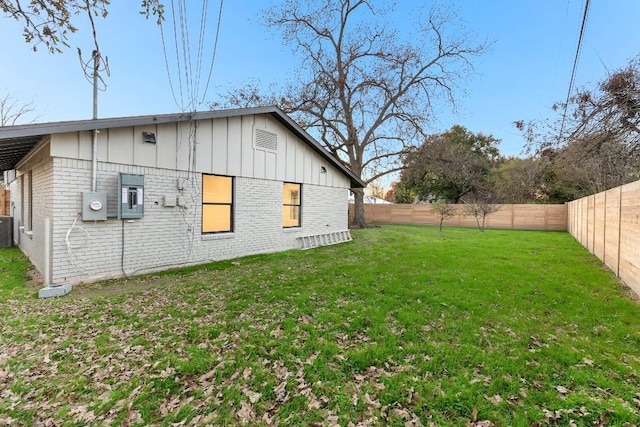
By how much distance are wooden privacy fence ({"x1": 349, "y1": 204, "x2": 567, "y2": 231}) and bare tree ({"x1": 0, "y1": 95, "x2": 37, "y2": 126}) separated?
25005mm

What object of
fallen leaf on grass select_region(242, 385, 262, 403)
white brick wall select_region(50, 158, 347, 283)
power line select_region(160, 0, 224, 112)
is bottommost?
fallen leaf on grass select_region(242, 385, 262, 403)

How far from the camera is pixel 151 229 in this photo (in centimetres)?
704

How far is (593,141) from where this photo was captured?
6.48 meters

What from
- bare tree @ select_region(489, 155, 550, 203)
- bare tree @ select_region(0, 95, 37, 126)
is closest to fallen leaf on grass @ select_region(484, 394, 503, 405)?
bare tree @ select_region(489, 155, 550, 203)

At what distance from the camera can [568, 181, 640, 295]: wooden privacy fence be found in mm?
5352

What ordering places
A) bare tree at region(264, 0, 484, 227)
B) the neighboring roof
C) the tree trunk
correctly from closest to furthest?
1. the neighboring roof
2. bare tree at region(264, 0, 484, 227)
3. the tree trunk

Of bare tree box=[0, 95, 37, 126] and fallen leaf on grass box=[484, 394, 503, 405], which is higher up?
bare tree box=[0, 95, 37, 126]

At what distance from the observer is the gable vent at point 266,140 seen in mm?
9269

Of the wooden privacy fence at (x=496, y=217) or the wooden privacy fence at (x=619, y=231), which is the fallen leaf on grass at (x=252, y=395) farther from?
the wooden privacy fence at (x=496, y=217)

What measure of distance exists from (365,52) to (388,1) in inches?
112

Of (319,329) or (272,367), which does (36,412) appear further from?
(319,329)

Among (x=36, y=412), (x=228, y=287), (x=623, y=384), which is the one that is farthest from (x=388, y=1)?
(x=36, y=412)

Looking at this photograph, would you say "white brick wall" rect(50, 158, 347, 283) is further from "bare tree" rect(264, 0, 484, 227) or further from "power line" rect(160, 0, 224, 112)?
"bare tree" rect(264, 0, 484, 227)

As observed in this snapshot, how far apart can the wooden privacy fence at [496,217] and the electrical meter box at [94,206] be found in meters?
18.6
